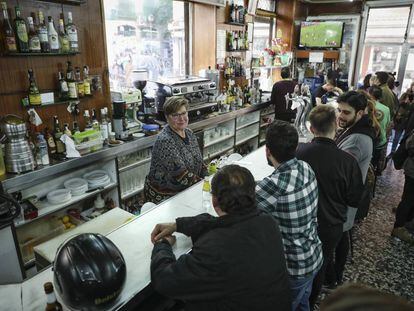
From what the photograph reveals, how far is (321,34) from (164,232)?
711cm

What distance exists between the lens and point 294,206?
5.33 ft

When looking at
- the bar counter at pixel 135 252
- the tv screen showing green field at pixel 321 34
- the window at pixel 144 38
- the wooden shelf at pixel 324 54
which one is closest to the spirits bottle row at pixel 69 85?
the window at pixel 144 38

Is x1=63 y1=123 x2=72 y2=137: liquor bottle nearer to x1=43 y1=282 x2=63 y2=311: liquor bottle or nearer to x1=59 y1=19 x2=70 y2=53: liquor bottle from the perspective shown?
x1=59 y1=19 x2=70 y2=53: liquor bottle

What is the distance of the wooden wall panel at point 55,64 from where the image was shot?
9.07 ft

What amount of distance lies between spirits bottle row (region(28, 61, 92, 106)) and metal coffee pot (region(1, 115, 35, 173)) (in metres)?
0.30

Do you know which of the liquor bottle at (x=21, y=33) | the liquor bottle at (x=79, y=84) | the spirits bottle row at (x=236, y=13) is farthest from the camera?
the spirits bottle row at (x=236, y=13)

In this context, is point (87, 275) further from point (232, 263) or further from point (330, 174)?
point (330, 174)

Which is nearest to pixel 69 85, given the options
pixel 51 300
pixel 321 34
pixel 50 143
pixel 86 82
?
pixel 86 82

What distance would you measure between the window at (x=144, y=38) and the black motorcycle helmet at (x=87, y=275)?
3.05 meters

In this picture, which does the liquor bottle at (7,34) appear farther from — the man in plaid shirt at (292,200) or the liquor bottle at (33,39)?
the man in plaid shirt at (292,200)

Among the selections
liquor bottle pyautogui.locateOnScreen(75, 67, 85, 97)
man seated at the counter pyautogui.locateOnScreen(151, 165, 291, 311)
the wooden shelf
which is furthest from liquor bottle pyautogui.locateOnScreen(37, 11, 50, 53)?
the wooden shelf

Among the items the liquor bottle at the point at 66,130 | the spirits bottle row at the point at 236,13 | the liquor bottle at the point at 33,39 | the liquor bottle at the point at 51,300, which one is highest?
the spirits bottle row at the point at 236,13

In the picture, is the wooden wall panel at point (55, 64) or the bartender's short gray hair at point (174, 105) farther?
the wooden wall panel at point (55, 64)

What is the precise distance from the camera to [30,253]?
2.97m
